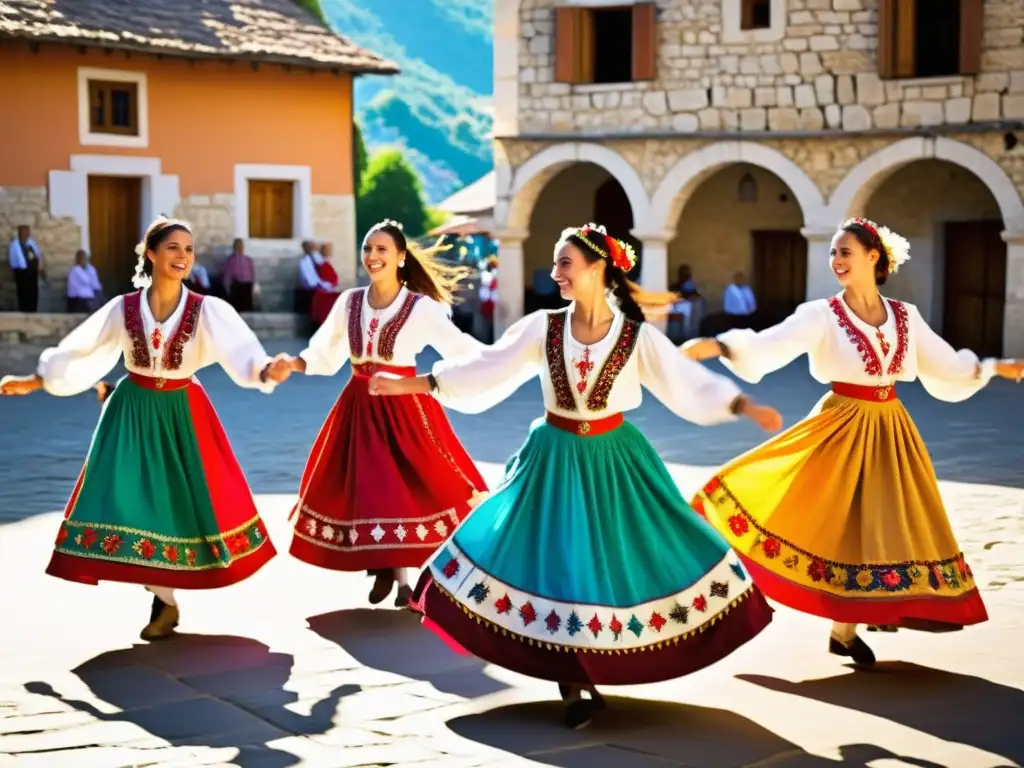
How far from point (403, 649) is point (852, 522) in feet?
5.74

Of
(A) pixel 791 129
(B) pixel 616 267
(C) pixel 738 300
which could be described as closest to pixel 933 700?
(B) pixel 616 267

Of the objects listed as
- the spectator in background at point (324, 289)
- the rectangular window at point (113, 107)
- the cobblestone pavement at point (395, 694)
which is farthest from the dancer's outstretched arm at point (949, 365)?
the rectangular window at point (113, 107)

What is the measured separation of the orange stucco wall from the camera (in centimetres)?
2297

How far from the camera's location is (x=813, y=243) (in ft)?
72.4

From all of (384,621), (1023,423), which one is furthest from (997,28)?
(384,621)

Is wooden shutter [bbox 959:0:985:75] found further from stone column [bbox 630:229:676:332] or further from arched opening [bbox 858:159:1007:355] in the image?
stone column [bbox 630:229:676:332]

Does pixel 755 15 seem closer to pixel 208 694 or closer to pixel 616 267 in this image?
pixel 616 267

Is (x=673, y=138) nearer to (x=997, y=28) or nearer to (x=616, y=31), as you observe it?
(x=616, y=31)

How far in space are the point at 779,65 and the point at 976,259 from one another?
397 cm

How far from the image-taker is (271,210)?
25.5m

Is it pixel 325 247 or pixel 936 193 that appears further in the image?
pixel 325 247

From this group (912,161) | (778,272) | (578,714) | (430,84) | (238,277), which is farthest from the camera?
(430,84)

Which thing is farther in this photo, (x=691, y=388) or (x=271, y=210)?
(x=271, y=210)

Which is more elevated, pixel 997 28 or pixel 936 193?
pixel 997 28
